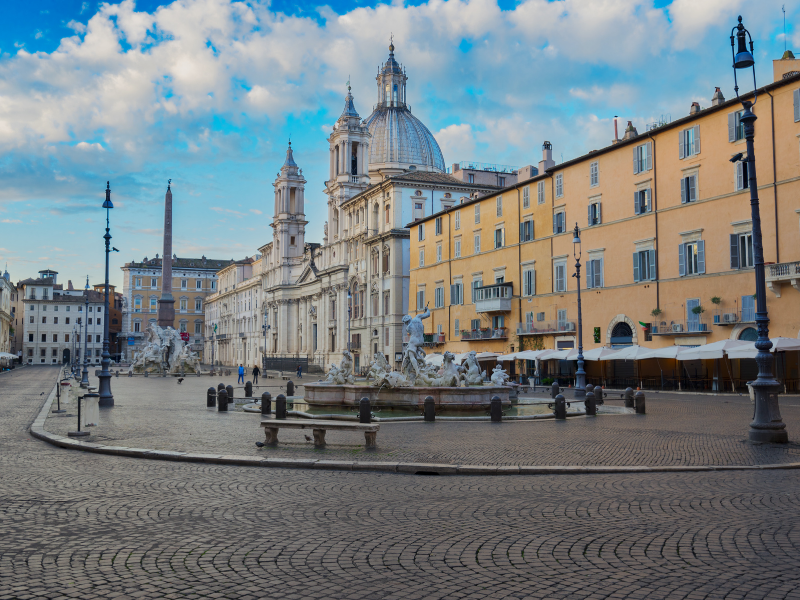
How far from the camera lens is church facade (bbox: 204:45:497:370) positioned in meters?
70.5

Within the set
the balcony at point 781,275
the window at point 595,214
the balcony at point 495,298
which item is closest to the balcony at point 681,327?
the balcony at point 781,275

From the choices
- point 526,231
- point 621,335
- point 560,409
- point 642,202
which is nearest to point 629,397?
point 560,409

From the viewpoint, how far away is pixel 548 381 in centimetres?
4462

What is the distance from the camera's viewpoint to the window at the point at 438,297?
62.0 m

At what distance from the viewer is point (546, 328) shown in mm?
48688

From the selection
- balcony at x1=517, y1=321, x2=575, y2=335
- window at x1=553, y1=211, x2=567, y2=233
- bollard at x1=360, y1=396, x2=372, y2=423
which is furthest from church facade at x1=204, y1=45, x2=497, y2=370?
bollard at x1=360, y1=396, x2=372, y2=423

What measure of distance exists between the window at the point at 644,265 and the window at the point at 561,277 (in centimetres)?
644

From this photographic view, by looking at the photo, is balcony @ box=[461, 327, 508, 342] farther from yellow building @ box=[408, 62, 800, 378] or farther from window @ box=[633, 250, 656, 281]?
window @ box=[633, 250, 656, 281]

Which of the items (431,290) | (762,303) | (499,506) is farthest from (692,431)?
(431,290)

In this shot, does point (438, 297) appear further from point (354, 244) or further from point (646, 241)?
point (646, 241)

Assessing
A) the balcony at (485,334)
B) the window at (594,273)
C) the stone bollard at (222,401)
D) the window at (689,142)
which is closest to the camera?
the stone bollard at (222,401)

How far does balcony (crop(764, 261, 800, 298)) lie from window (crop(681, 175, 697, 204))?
644 centimetres

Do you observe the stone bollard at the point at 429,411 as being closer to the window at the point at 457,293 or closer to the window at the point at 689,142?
the window at the point at 689,142

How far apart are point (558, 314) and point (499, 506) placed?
40.1 metres
